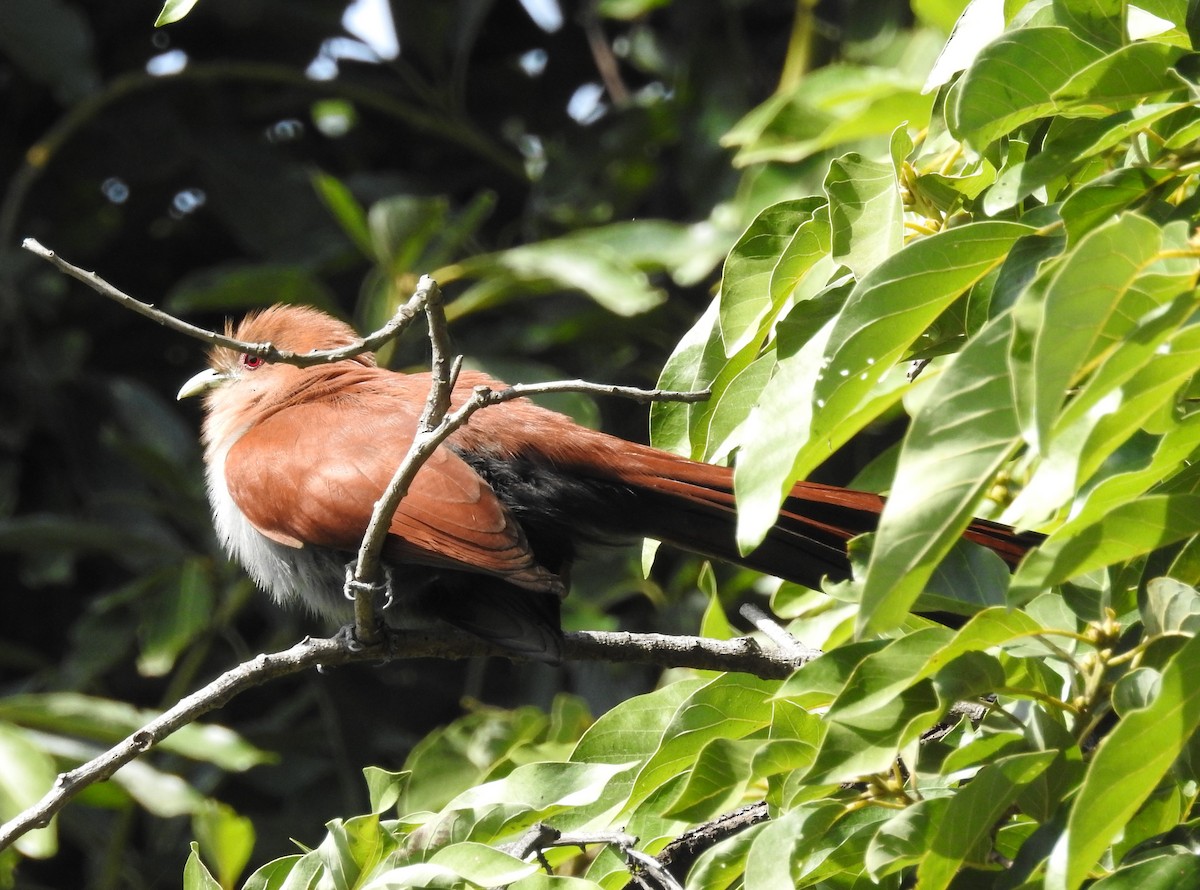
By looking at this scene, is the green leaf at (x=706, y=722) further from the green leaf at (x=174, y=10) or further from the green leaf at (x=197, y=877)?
the green leaf at (x=174, y=10)

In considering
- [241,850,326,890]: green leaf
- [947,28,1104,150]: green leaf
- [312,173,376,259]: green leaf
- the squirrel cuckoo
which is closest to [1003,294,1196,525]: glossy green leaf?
[947,28,1104,150]: green leaf

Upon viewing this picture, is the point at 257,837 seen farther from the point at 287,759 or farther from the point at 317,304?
the point at 317,304

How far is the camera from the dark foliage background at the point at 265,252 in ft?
17.6

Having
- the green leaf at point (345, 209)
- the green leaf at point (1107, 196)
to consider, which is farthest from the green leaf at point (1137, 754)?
the green leaf at point (345, 209)

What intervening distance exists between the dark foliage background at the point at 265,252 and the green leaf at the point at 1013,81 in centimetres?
306

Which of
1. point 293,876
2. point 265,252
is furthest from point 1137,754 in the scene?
point 265,252

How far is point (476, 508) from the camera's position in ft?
10.1

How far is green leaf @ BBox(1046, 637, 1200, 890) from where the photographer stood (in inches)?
57.2

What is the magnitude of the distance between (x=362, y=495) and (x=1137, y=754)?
2.10 meters

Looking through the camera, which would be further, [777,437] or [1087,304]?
[777,437]

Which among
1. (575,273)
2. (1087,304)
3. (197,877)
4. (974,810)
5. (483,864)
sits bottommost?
(197,877)

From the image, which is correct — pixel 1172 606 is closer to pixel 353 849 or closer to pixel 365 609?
pixel 353 849

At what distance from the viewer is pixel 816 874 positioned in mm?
1942

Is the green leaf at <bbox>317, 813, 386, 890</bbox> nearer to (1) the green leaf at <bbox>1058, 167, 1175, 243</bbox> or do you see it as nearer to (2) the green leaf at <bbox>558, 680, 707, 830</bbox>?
(2) the green leaf at <bbox>558, 680, 707, 830</bbox>
